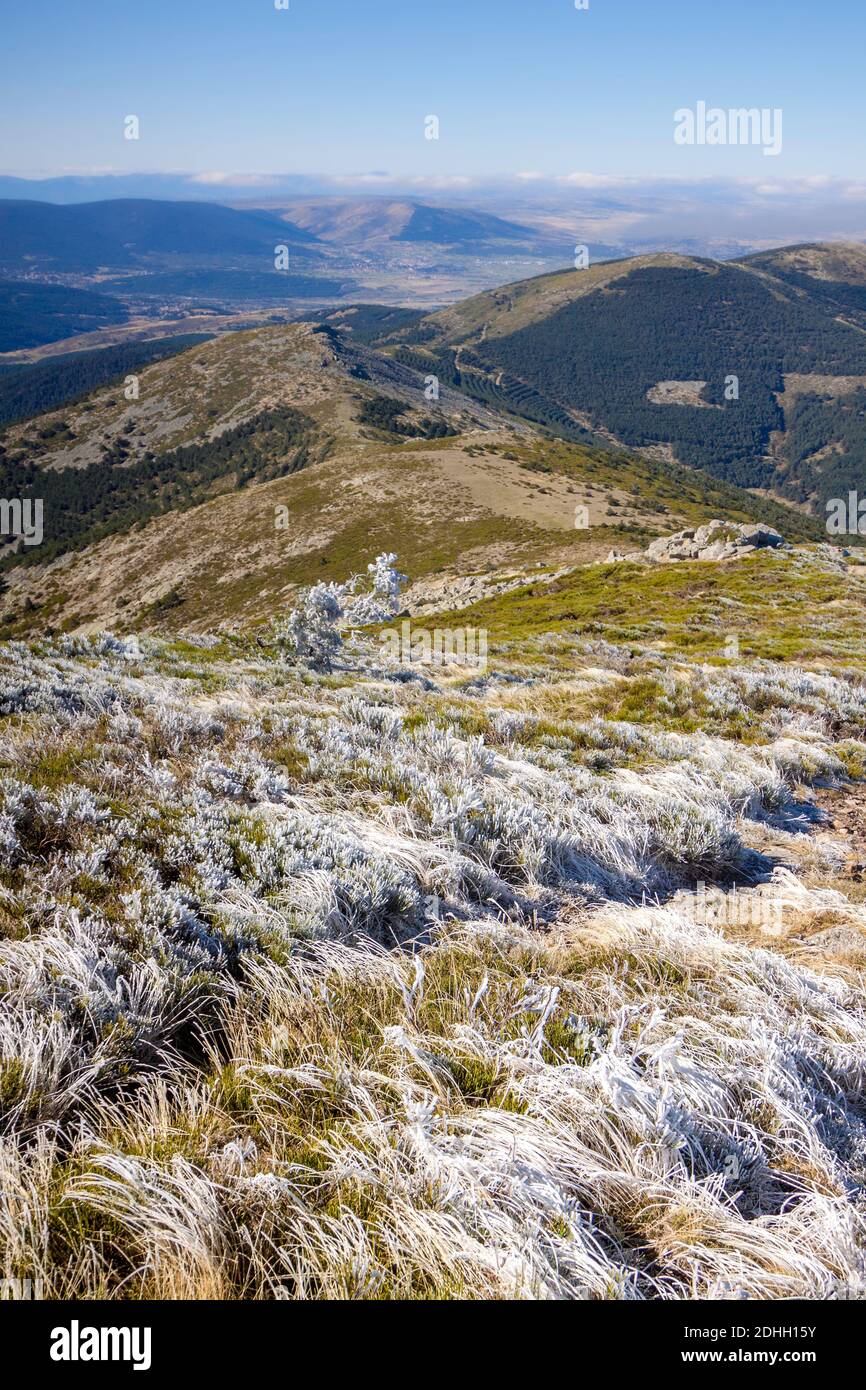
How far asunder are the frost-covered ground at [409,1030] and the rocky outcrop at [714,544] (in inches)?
2404

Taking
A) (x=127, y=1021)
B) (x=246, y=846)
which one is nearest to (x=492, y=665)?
(x=246, y=846)

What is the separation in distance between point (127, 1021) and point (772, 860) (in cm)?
542

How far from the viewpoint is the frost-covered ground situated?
7.45ft

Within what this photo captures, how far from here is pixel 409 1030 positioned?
10.8 feet

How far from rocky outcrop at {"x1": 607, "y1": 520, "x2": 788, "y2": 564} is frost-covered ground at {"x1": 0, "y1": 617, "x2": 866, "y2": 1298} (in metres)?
61.1

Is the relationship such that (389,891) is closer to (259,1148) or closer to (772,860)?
(259,1148)

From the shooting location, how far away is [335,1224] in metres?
2.27

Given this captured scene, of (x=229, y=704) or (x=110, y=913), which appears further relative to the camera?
(x=229, y=704)
